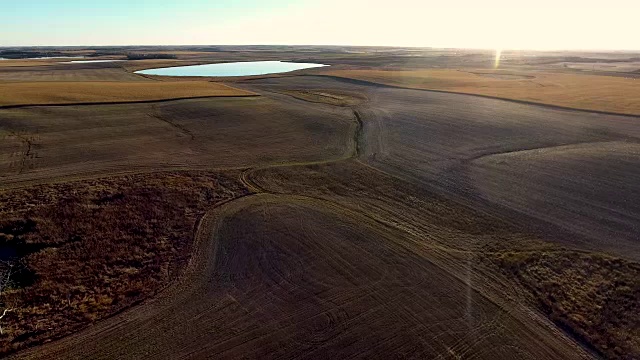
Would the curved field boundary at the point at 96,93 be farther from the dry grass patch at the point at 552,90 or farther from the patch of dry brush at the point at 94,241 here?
the dry grass patch at the point at 552,90

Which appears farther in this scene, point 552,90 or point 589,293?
point 552,90

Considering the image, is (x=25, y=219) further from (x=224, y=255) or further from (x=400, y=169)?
(x=400, y=169)

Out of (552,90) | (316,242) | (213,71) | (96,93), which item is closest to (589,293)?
(316,242)

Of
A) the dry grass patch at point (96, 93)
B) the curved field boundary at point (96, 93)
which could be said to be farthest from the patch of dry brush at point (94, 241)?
the dry grass patch at point (96, 93)

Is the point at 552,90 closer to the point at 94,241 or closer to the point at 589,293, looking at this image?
the point at 589,293

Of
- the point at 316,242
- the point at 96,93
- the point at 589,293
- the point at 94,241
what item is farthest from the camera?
the point at 96,93

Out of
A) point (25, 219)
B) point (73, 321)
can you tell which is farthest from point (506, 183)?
point (25, 219)
